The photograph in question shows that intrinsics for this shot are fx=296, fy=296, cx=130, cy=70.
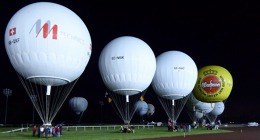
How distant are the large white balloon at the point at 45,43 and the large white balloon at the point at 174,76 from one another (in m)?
16.9

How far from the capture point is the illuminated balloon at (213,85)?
47.6 metres

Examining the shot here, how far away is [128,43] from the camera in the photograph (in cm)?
3500

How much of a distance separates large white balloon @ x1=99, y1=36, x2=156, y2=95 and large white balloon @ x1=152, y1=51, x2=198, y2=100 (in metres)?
5.20

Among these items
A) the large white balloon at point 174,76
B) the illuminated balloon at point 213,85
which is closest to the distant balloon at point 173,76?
the large white balloon at point 174,76

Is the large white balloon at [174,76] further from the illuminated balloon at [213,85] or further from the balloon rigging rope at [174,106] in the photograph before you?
the illuminated balloon at [213,85]

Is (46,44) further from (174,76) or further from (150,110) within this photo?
(150,110)

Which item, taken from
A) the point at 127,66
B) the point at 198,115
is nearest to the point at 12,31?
the point at 127,66

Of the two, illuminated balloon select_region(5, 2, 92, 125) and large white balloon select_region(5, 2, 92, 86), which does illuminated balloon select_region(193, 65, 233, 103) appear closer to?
illuminated balloon select_region(5, 2, 92, 125)

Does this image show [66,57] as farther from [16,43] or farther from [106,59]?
[106,59]

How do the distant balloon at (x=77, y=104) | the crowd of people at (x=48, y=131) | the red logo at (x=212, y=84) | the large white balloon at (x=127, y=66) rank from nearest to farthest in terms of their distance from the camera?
the crowd of people at (x=48, y=131) → the large white balloon at (x=127, y=66) → the red logo at (x=212, y=84) → the distant balloon at (x=77, y=104)

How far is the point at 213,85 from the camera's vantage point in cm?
4747

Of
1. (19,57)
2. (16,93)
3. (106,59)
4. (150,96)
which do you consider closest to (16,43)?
(19,57)

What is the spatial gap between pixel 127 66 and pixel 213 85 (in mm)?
19710

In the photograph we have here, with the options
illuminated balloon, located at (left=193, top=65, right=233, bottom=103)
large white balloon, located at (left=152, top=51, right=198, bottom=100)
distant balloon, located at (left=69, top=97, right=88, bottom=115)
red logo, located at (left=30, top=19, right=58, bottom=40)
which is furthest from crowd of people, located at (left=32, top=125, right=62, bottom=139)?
distant balloon, located at (left=69, top=97, right=88, bottom=115)
